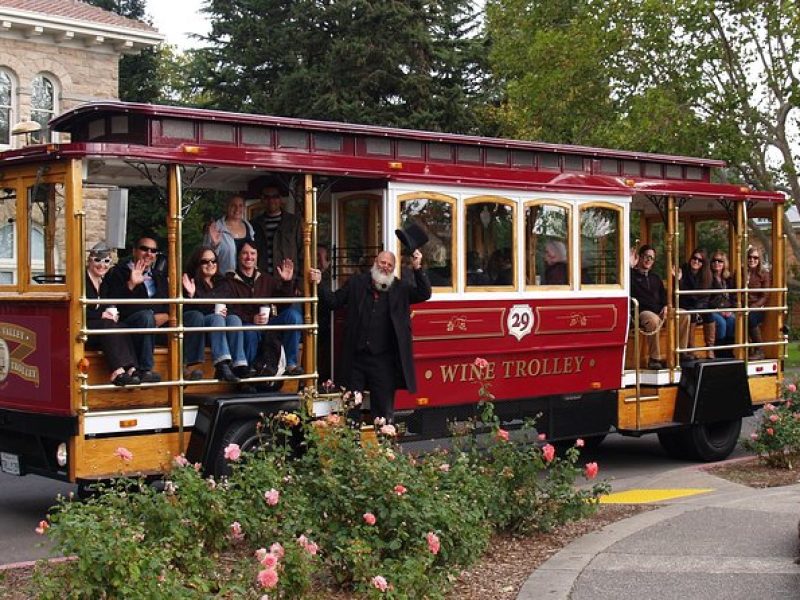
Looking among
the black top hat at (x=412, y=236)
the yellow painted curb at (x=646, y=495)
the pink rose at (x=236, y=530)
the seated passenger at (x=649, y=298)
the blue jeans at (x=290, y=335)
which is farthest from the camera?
the seated passenger at (x=649, y=298)

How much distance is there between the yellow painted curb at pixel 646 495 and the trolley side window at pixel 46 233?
4833 mm

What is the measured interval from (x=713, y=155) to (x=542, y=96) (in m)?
4.60

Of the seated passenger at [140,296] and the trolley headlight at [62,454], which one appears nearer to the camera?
the trolley headlight at [62,454]

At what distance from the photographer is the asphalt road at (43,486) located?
973 cm

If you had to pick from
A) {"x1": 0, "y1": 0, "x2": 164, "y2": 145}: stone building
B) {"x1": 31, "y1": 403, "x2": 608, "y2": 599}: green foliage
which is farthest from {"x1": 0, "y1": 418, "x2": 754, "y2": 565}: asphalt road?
{"x1": 0, "y1": 0, "x2": 164, "y2": 145}: stone building

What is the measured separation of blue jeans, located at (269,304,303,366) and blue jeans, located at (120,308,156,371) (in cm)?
→ 128

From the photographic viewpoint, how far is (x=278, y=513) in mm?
7359

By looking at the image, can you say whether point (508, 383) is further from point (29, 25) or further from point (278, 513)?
point (29, 25)

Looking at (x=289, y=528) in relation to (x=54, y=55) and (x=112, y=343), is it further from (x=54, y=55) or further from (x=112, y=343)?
(x=54, y=55)

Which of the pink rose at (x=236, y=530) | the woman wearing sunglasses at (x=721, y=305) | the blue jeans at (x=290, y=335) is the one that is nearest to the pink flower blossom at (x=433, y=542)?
the pink rose at (x=236, y=530)

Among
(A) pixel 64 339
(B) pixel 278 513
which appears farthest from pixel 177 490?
(A) pixel 64 339

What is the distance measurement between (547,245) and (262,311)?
3575mm

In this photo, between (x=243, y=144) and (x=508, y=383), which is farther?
(x=508, y=383)

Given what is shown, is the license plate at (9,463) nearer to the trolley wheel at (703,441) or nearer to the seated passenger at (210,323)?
the seated passenger at (210,323)
